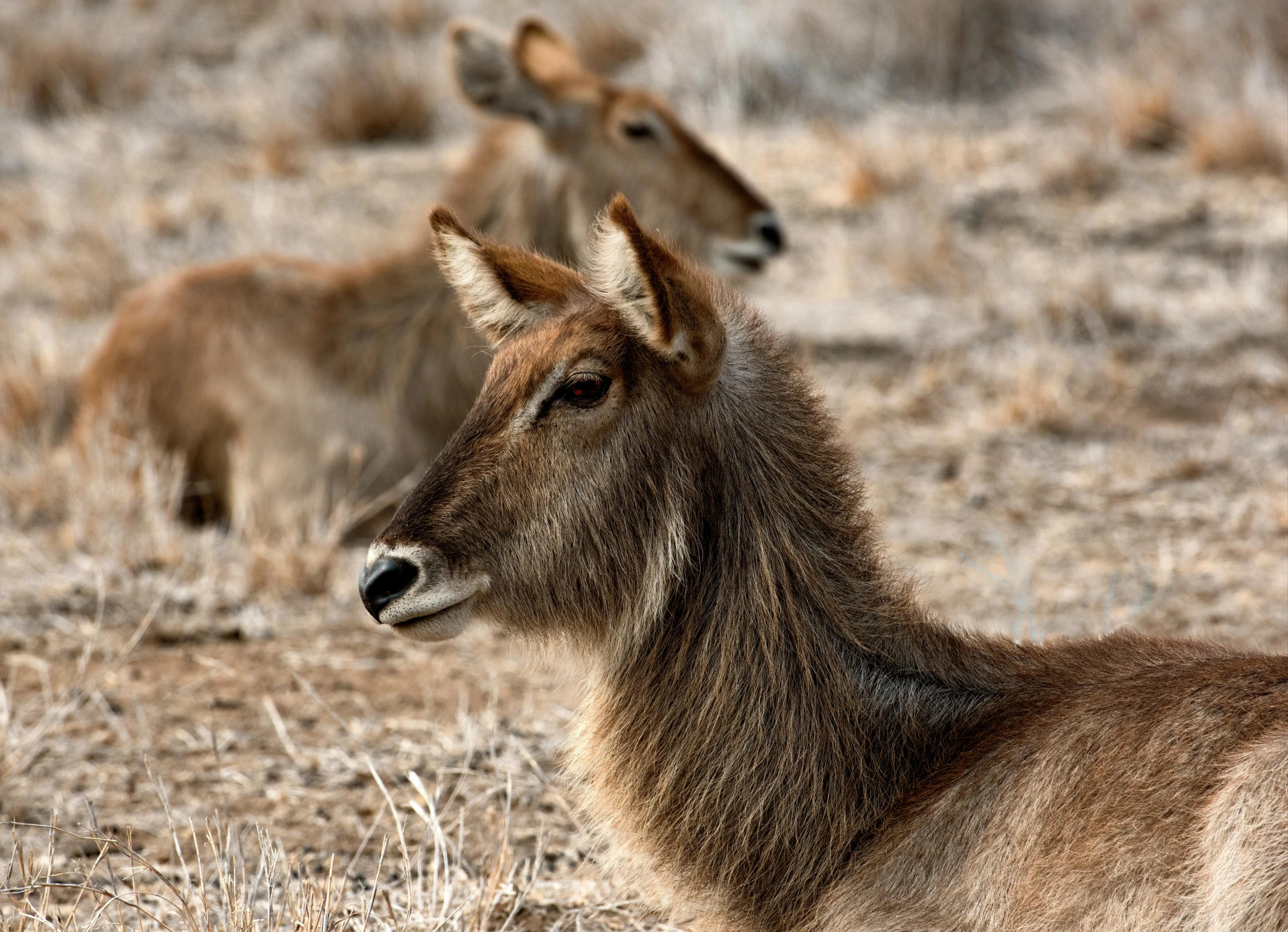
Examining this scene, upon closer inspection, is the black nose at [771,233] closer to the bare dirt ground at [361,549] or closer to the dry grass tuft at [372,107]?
the bare dirt ground at [361,549]

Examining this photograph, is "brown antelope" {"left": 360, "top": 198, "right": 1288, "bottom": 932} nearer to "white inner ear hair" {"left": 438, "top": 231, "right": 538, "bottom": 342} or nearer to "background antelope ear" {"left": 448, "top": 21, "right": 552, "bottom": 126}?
"white inner ear hair" {"left": 438, "top": 231, "right": 538, "bottom": 342}

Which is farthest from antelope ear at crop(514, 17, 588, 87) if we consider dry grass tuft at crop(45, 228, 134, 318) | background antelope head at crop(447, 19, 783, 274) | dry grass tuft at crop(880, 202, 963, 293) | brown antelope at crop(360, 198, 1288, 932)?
brown antelope at crop(360, 198, 1288, 932)

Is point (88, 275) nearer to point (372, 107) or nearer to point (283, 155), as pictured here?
point (283, 155)

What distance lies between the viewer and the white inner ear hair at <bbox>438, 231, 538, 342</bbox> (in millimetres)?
3330

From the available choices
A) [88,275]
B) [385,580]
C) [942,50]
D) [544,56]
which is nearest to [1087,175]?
[942,50]

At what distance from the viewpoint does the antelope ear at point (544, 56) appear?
709 cm

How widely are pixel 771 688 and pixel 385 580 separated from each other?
806 mm

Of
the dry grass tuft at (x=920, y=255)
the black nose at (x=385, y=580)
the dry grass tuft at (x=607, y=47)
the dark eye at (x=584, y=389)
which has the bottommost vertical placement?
the dry grass tuft at (x=607, y=47)

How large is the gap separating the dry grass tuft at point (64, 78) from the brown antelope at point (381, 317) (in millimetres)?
7173

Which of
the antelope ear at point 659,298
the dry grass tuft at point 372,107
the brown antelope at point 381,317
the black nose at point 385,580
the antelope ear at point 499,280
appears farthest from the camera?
the dry grass tuft at point 372,107

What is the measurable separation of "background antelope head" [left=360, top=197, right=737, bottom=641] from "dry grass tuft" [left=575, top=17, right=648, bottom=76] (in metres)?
11.1

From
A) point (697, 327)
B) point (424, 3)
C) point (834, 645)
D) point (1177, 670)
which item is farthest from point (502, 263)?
point (424, 3)

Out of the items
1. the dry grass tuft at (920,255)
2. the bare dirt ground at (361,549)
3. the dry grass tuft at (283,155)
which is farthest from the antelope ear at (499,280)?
the dry grass tuft at (283,155)

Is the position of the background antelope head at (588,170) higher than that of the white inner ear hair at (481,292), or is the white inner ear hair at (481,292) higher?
the white inner ear hair at (481,292)
